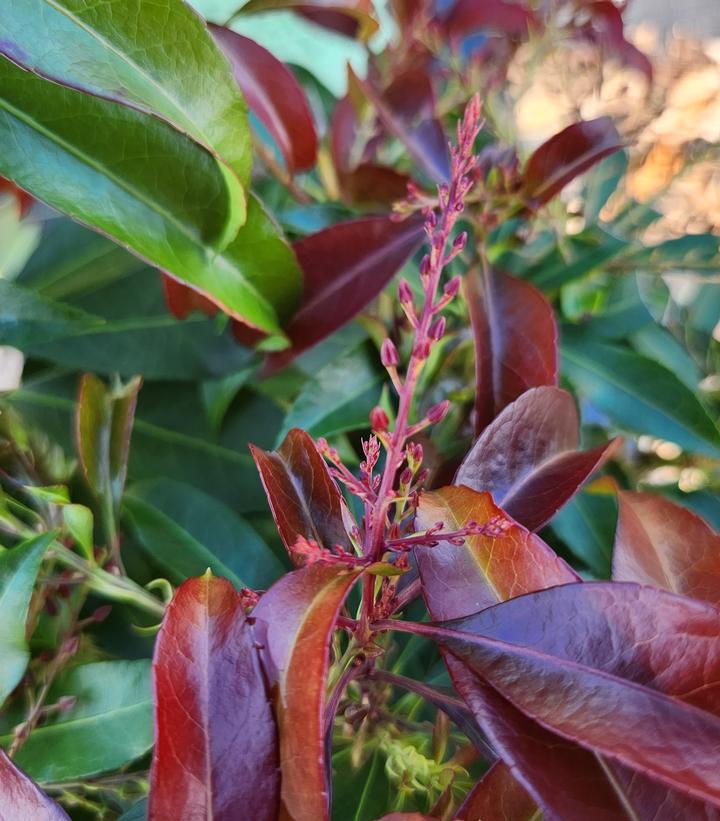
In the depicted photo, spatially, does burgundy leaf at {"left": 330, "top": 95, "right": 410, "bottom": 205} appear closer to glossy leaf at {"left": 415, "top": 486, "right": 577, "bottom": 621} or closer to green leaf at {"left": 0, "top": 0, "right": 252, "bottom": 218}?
green leaf at {"left": 0, "top": 0, "right": 252, "bottom": 218}

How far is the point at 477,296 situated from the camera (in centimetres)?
42

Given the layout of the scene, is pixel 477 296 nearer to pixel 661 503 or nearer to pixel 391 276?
pixel 391 276

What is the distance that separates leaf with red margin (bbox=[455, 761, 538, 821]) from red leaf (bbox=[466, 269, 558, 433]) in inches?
6.7

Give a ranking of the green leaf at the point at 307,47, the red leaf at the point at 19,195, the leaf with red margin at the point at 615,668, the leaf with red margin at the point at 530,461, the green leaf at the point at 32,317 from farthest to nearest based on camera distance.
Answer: the green leaf at the point at 307,47
the red leaf at the point at 19,195
the green leaf at the point at 32,317
the leaf with red margin at the point at 530,461
the leaf with red margin at the point at 615,668

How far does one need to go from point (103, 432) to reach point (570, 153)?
0.33m

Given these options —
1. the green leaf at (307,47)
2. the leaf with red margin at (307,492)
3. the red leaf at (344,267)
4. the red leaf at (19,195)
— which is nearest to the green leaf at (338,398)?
the red leaf at (344,267)

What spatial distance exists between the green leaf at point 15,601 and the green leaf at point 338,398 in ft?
0.52

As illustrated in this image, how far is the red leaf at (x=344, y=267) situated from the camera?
0.44m

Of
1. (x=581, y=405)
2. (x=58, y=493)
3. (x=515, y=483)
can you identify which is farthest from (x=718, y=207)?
(x=58, y=493)

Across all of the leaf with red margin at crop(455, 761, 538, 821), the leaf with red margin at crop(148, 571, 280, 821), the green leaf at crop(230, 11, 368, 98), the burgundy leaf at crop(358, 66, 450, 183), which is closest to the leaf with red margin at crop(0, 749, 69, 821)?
the leaf with red margin at crop(148, 571, 280, 821)

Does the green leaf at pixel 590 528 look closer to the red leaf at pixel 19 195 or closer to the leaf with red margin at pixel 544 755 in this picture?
the leaf with red margin at pixel 544 755

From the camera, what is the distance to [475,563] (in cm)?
28

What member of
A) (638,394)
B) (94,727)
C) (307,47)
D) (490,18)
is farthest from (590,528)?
(307,47)

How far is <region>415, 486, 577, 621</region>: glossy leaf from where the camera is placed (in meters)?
0.27
